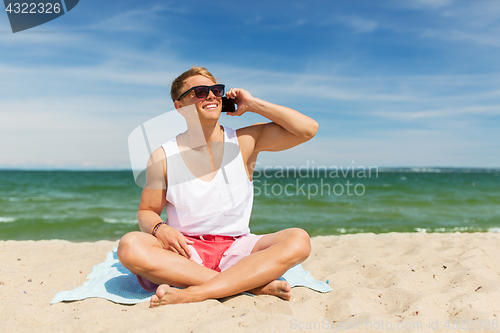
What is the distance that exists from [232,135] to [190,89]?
0.58 m

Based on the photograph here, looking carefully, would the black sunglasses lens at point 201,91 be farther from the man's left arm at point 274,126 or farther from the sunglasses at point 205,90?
the man's left arm at point 274,126

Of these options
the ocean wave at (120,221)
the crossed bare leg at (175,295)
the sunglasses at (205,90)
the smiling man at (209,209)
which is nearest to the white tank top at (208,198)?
the smiling man at (209,209)

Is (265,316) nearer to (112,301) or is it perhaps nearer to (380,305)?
(380,305)

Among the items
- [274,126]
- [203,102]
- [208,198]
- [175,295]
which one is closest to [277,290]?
[175,295]

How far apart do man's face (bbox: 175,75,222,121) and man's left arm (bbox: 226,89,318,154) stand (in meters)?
0.24

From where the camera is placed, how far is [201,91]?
295 centimetres

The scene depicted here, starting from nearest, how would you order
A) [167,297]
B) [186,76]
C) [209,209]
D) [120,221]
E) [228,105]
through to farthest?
[167,297] → [209,209] → [186,76] → [228,105] → [120,221]

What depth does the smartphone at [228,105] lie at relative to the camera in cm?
323

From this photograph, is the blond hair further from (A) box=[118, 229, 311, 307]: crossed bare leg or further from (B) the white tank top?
(A) box=[118, 229, 311, 307]: crossed bare leg

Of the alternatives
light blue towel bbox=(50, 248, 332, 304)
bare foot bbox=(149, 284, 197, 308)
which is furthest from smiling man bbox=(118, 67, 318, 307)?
light blue towel bbox=(50, 248, 332, 304)

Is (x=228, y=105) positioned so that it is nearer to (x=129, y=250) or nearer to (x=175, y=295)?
(x=129, y=250)

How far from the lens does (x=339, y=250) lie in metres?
4.51

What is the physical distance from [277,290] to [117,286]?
1508 mm

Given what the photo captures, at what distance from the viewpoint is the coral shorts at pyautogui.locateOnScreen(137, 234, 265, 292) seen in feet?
9.46
